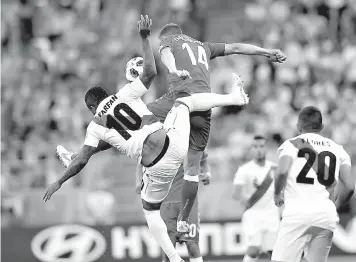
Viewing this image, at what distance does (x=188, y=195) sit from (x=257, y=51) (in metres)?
2.06

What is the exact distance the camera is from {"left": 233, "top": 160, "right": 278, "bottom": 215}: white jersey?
15.7 meters

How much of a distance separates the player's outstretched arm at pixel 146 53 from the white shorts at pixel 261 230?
16.7 ft

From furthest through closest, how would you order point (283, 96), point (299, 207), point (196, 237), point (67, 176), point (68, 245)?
point (283, 96), point (68, 245), point (196, 237), point (67, 176), point (299, 207)

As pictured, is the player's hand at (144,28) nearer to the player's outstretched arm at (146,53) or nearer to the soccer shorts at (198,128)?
the player's outstretched arm at (146,53)

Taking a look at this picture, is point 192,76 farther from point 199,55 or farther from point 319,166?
point 319,166

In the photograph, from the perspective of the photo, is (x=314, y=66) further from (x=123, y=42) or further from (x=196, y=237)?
(x=196, y=237)

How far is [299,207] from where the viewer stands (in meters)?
10.7

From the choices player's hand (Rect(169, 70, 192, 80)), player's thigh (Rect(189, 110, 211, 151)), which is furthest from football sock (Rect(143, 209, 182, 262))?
player's hand (Rect(169, 70, 192, 80))

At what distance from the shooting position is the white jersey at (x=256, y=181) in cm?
1574

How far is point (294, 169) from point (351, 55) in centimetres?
1222

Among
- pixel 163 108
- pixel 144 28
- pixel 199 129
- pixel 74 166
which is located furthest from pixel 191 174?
pixel 144 28

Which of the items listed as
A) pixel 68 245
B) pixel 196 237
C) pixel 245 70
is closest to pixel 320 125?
pixel 196 237

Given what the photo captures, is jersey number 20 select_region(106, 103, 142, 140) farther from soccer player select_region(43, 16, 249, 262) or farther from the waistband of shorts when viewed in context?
the waistband of shorts

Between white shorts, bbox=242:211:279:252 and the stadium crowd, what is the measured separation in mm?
2778
